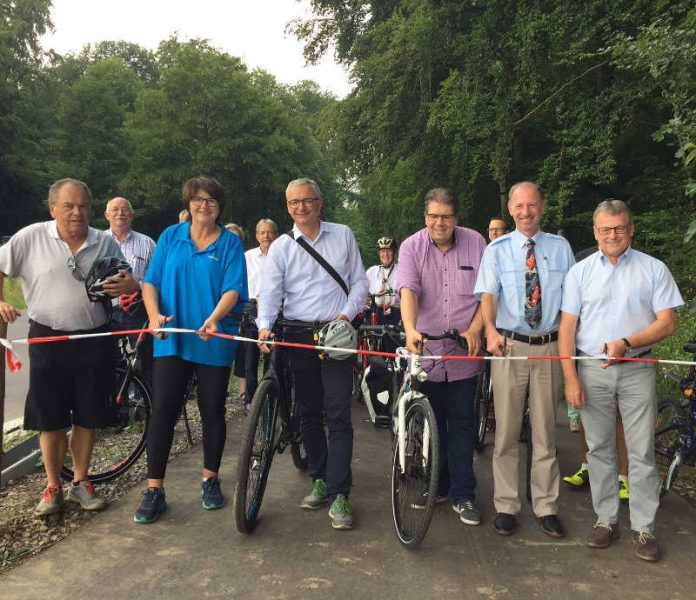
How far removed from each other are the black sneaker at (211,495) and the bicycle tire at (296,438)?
64 cm

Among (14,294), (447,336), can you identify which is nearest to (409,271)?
(447,336)

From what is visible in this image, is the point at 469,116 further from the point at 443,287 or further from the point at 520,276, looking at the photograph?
the point at 520,276

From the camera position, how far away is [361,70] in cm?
1506

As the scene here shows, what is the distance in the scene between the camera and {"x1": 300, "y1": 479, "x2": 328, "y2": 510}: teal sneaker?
413cm

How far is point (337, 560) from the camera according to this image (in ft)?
11.3

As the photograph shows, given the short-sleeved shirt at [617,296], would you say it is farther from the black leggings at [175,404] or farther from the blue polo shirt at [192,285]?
the black leggings at [175,404]

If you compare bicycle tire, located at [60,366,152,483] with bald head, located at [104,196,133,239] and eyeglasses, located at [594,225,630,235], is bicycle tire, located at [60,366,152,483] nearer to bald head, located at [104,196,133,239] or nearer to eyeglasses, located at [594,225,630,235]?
bald head, located at [104,196,133,239]

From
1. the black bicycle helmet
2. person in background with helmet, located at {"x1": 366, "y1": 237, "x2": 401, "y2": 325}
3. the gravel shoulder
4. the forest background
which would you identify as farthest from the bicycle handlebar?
person in background with helmet, located at {"x1": 366, "y1": 237, "x2": 401, "y2": 325}

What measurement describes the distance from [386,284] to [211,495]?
203 inches

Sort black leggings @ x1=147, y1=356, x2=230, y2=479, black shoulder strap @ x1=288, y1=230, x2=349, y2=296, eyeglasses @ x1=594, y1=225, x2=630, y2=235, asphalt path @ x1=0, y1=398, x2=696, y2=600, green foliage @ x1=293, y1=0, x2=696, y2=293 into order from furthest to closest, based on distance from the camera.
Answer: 1. green foliage @ x1=293, y1=0, x2=696, y2=293
2. black shoulder strap @ x1=288, y1=230, x2=349, y2=296
3. black leggings @ x1=147, y1=356, x2=230, y2=479
4. eyeglasses @ x1=594, y1=225, x2=630, y2=235
5. asphalt path @ x1=0, y1=398, x2=696, y2=600

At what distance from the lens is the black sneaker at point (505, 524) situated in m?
3.81

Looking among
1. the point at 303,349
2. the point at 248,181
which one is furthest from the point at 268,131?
the point at 303,349

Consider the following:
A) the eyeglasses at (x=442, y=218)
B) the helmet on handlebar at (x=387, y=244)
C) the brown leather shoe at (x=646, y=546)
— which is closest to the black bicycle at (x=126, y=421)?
the eyeglasses at (x=442, y=218)

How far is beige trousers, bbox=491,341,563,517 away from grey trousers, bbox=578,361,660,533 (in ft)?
0.66
